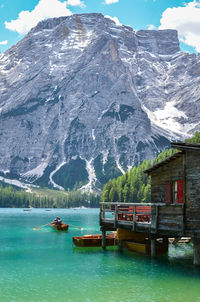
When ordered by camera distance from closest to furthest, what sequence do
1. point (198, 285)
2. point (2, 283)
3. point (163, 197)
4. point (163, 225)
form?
1. point (198, 285)
2. point (2, 283)
3. point (163, 225)
4. point (163, 197)

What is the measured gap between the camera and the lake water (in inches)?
1024

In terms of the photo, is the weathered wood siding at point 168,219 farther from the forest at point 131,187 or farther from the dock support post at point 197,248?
the forest at point 131,187

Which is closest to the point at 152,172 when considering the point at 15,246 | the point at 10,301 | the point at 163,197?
the point at 163,197

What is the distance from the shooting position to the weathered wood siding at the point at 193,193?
3056 cm

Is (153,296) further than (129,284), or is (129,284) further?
(129,284)

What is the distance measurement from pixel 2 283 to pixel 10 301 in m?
5.46

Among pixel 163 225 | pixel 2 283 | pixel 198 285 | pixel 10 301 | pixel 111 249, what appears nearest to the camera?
pixel 10 301

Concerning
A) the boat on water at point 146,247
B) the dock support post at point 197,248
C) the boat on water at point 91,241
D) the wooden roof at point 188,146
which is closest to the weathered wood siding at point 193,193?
the wooden roof at point 188,146

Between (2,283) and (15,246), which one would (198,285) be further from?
(15,246)

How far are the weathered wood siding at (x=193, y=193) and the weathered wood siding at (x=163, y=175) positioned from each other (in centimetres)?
166

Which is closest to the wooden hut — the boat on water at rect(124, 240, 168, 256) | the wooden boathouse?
the wooden boathouse

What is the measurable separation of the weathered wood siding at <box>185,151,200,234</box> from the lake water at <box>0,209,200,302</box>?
4.32 m

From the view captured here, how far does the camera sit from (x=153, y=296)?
85.3 feet

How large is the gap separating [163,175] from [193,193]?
565 cm
